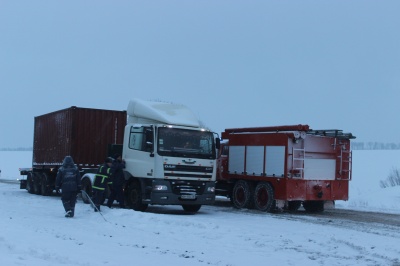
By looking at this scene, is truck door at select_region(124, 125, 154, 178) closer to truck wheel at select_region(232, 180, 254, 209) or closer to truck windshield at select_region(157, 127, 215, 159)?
truck windshield at select_region(157, 127, 215, 159)

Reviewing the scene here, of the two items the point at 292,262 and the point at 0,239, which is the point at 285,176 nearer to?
the point at 292,262

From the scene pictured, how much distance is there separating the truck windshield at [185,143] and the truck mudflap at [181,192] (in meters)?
0.83

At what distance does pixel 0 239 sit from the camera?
9.24 metres

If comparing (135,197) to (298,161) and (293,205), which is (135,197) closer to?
(298,161)

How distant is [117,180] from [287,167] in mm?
5464

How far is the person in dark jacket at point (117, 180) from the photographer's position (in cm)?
1673

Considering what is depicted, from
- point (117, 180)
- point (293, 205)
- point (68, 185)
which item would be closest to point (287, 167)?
point (293, 205)

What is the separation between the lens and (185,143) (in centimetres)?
1633

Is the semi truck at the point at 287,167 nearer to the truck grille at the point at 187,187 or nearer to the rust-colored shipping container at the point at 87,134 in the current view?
the truck grille at the point at 187,187

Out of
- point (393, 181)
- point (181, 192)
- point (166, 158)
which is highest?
point (166, 158)

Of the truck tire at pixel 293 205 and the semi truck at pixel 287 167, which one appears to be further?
the truck tire at pixel 293 205

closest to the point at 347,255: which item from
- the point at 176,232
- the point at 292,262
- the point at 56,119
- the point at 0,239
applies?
the point at 292,262

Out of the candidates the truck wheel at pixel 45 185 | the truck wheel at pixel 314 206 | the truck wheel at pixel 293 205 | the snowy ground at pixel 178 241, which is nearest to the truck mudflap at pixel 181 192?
the snowy ground at pixel 178 241

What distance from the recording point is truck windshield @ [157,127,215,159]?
1602 centimetres
